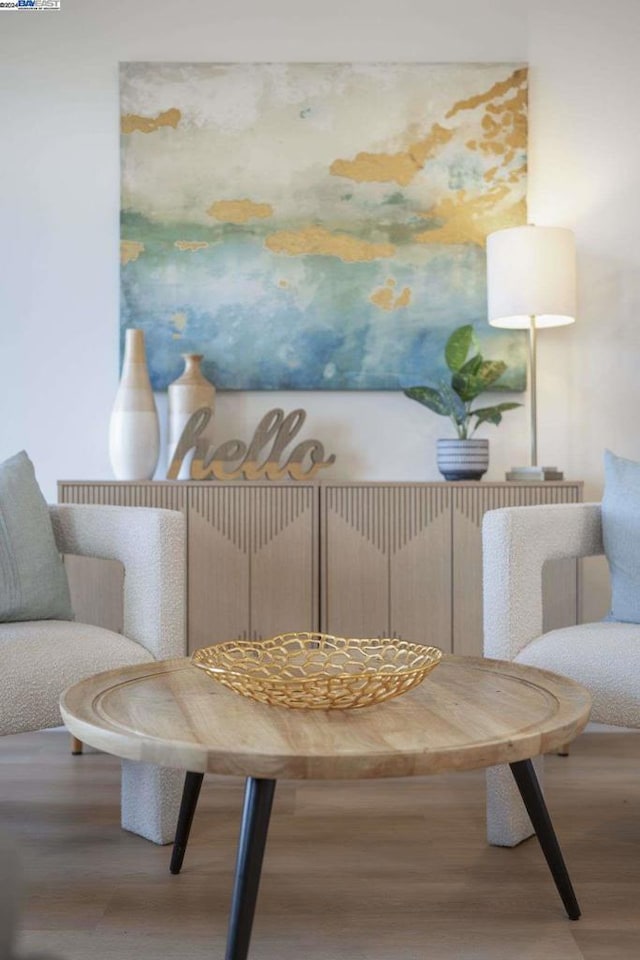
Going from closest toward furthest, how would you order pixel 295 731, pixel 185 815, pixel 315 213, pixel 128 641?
pixel 295 731
pixel 185 815
pixel 128 641
pixel 315 213

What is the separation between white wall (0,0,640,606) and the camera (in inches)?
120

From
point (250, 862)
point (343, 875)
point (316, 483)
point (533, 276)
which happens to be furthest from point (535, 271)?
point (250, 862)

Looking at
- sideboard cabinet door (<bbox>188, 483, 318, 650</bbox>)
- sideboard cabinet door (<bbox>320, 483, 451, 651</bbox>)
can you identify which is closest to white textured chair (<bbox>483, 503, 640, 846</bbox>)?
sideboard cabinet door (<bbox>320, 483, 451, 651</bbox>)

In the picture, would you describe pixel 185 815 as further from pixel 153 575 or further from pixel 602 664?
pixel 602 664

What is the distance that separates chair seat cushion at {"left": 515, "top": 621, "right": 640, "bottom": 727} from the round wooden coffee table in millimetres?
266

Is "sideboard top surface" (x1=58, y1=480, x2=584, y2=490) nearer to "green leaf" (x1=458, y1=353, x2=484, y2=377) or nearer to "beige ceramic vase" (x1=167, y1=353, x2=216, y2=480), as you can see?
"beige ceramic vase" (x1=167, y1=353, x2=216, y2=480)

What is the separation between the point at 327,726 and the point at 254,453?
68.3 inches

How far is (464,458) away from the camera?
2.78 m

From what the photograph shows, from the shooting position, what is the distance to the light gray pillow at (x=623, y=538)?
1965 millimetres

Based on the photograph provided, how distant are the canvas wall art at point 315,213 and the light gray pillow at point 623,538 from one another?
1043 mm

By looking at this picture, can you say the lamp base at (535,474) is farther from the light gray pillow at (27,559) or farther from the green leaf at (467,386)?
the light gray pillow at (27,559)

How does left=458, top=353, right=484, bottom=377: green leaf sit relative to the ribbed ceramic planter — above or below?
above

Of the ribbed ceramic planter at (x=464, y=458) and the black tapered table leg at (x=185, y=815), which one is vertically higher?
the ribbed ceramic planter at (x=464, y=458)

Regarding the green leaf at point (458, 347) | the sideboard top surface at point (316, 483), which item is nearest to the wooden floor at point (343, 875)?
the sideboard top surface at point (316, 483)
